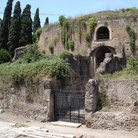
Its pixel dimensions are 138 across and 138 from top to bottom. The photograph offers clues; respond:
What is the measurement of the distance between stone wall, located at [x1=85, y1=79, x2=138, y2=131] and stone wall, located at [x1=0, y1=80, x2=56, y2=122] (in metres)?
2.15

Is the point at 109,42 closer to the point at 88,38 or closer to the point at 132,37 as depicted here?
the point at 132,37

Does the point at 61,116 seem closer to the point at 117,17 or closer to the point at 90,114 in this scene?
the point at 90,114

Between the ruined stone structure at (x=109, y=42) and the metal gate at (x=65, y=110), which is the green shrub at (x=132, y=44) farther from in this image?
the metal gate at (x=65, y=110)

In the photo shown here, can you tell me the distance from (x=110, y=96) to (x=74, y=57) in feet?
19.7

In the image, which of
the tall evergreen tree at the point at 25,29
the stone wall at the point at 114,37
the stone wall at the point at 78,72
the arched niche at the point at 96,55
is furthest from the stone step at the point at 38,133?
the tall evergreen tree at the point at 25,29

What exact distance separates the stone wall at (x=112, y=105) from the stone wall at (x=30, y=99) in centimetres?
215

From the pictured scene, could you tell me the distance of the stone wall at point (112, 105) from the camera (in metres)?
7.83

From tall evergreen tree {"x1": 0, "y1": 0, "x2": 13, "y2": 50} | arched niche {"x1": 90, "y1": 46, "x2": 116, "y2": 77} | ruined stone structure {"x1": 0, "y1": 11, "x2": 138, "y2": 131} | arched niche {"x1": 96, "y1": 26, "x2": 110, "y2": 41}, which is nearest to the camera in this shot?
ruined stone structure {"x1": 0, "y1": 11, "x2": 138, "y2": 131}

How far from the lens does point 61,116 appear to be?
9.80m

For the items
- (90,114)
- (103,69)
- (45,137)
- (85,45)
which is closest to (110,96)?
(90,114)

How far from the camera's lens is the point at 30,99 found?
1077cm

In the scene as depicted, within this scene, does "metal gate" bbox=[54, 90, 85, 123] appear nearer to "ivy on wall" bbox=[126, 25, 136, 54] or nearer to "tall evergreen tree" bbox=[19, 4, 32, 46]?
"ivy on wall" bbox=[126, 25, 136, 54]

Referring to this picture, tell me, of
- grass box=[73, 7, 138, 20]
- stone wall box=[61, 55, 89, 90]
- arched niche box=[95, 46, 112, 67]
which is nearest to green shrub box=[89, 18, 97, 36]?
grass box=[73, 7, 138, 20]

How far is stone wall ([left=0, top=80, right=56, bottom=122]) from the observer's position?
9.84 m
